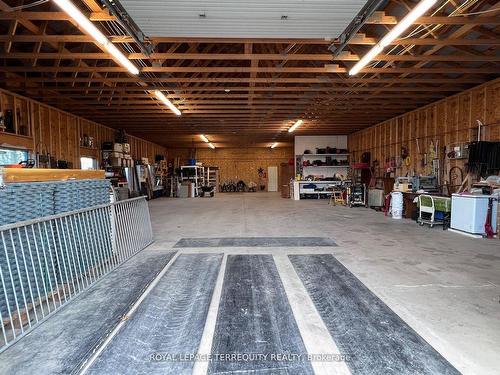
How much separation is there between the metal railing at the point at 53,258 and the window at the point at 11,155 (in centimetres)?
466

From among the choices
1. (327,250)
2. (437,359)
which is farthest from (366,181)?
(437,359)

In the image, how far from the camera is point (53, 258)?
3.32 metres

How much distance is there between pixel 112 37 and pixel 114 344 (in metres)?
4.80

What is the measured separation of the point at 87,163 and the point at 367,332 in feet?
39.1

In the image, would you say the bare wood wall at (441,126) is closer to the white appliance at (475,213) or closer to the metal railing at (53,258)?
the white appliance at (475,213)

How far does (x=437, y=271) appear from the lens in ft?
13.3

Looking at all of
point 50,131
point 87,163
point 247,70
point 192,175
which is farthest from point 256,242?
point 192,175

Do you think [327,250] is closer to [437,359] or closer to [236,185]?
[437,359]

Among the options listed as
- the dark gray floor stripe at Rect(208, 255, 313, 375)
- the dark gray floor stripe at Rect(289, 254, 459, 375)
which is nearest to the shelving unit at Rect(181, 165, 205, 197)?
the dark gray floor stripe at Rect(208, 255, 313, 375)

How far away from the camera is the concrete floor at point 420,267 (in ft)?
8.08

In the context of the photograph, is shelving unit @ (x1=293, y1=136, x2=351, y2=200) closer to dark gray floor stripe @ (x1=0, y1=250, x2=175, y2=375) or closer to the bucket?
the bucket

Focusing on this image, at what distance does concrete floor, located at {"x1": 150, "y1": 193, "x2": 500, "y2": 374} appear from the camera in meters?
2.46

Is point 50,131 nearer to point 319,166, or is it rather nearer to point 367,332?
point 367,332

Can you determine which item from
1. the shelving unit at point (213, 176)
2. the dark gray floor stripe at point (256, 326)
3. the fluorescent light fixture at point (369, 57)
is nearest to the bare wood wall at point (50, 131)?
the dark gray floor stripe at point (256, 326)
